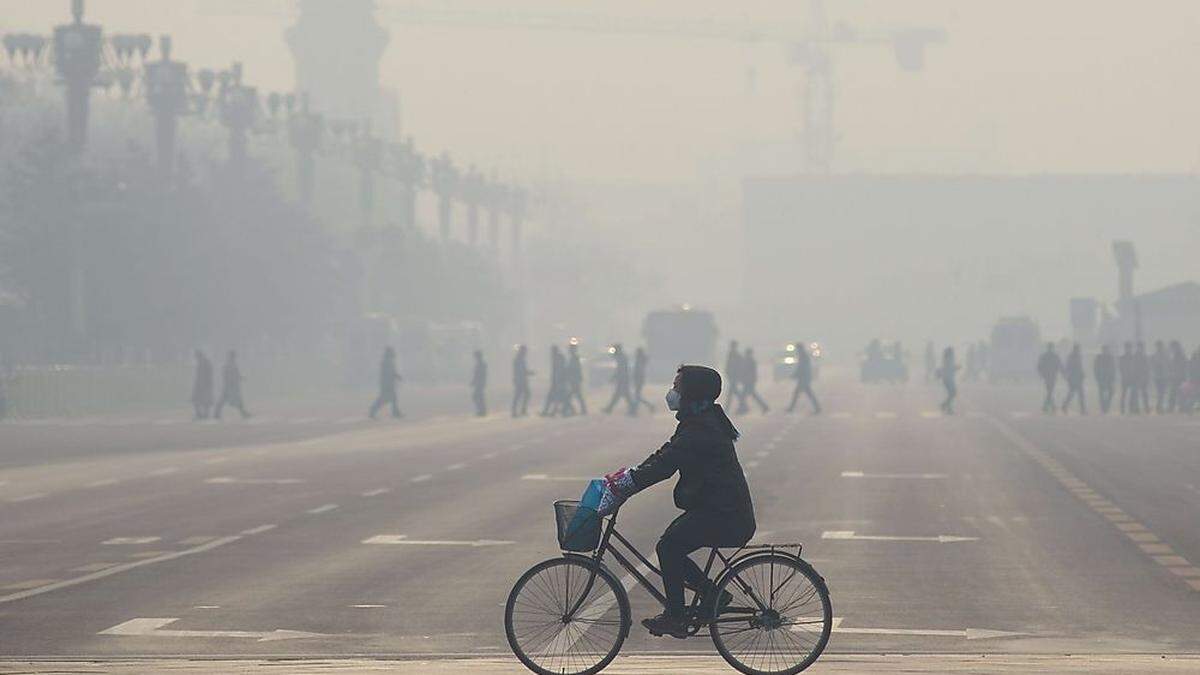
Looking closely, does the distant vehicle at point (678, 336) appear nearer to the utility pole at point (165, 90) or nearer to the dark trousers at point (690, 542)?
the utility pole at point (165, 90)

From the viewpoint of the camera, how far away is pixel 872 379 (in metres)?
115

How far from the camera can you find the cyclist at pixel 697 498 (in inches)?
475

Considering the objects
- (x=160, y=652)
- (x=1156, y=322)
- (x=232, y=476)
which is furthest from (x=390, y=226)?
(x=160, y=652)

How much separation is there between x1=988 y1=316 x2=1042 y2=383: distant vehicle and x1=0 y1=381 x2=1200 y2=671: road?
65.1 metres

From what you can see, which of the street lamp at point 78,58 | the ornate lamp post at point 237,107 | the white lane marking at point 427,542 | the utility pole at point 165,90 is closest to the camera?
the white lane marking at point 427,542

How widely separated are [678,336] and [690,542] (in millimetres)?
93225

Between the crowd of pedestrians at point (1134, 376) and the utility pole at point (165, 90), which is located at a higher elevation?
the utility pole at point (165, 90)

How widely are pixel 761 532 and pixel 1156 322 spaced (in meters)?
85.8

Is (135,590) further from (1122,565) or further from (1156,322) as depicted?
(1156,322)

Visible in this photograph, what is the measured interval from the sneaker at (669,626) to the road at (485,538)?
79.5 inches

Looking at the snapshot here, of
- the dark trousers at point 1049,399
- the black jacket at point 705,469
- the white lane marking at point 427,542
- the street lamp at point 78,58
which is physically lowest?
the white lane marking at point 427,542

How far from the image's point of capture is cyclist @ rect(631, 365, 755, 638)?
39.6 feet

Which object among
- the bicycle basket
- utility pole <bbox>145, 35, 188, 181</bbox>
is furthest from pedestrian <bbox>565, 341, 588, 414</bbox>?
the bicycle basket

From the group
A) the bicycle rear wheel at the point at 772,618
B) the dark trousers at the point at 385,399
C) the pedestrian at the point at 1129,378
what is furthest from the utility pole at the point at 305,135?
the bicycle rear wheel at the point at 772,618
